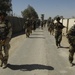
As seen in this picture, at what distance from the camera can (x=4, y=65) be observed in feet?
28.8

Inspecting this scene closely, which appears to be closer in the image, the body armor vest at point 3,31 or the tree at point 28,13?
the body armor vest at point 3,31

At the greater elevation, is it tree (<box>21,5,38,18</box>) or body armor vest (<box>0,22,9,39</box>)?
body armor vest (<box>0,22,9,39</box>)

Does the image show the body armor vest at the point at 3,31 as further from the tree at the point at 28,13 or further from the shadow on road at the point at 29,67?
the tree at the point at 28,13

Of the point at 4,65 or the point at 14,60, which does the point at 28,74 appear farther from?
the point at 14,60

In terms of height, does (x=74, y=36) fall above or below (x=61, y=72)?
above

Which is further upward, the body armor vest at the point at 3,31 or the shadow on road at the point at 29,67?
the body armor vest at the point at 3,31

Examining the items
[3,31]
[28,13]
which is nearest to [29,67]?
[3,31]

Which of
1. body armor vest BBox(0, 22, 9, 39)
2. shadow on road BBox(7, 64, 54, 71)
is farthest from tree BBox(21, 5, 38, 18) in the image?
body armor vest BBox(0, 22, 9, 39)

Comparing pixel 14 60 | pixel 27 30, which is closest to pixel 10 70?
pixel 14 60

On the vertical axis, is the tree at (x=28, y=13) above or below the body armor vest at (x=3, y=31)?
below

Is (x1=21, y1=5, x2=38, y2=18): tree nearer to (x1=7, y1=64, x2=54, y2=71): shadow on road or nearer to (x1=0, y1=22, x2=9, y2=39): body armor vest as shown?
(x1=7, y1=64, x2=54, y2=71): shadow on road

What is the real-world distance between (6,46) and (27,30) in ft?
52.5

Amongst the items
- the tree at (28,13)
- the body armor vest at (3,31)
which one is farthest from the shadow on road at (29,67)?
the tree at (28,13)

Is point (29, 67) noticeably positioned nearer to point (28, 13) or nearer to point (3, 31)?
point (3, 31)
